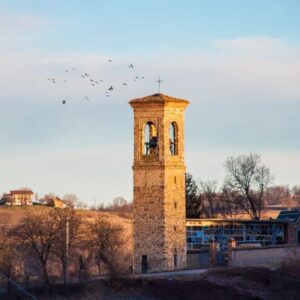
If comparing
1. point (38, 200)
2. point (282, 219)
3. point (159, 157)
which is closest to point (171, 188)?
point (159, 157)

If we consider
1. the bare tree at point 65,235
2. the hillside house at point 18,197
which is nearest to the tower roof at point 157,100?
the bare tree at point 65,235

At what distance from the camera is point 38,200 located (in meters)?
123

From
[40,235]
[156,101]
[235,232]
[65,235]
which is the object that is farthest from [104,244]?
[156,101]

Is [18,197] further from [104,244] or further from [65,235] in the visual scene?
[65,235]

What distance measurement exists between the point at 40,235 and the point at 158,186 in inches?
261

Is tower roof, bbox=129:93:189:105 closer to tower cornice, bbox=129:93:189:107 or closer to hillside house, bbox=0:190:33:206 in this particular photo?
tower cornice, bbox=129:93:189:107

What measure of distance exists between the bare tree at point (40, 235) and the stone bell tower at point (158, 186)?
446 centimetres

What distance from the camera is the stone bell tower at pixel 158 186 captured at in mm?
58219

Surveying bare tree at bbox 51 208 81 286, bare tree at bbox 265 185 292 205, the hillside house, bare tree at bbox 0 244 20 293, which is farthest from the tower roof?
bare tree at bbox 265 185 292 205

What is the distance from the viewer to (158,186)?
5884 centimetres

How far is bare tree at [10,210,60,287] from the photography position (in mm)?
59638

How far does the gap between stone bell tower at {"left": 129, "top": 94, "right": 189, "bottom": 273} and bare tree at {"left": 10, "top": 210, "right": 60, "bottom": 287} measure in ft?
14.6

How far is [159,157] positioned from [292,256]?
7.99 metres

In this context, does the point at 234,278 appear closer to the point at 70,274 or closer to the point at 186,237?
the point at 186,237
